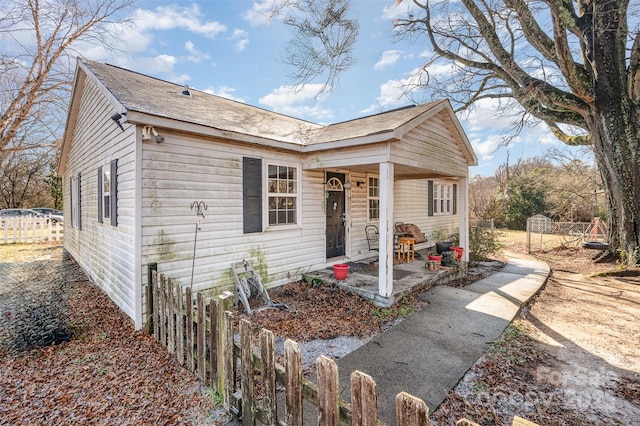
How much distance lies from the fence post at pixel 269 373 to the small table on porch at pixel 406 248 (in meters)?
6.44

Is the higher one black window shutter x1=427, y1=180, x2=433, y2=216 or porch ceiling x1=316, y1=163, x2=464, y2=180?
porch ceiling x1=316, y1=163, x2=464, y2=180

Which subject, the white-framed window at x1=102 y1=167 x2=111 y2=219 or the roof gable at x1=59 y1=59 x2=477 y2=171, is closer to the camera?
the roof gable at x1=59 y1=59 x2=477 y2=171

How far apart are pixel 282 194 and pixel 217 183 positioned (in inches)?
58.0

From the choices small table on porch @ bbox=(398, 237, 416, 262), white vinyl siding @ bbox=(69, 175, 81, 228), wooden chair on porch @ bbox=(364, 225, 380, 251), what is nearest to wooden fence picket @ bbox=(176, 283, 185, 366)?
wooden chair on porch @ bbox=(364, 225, 380, 251)

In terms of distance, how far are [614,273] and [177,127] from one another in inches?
432

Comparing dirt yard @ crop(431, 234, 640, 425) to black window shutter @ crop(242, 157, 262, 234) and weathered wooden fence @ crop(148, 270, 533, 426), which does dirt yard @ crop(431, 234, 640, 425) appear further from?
black window shutter @ crop(242, 157, 262, 234)

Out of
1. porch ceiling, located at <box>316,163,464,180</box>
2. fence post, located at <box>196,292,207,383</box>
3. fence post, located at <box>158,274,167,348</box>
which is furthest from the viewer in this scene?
porch ceiling, located at <box>316,163,464,180</box>

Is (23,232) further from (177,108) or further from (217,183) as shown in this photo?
(217,183)

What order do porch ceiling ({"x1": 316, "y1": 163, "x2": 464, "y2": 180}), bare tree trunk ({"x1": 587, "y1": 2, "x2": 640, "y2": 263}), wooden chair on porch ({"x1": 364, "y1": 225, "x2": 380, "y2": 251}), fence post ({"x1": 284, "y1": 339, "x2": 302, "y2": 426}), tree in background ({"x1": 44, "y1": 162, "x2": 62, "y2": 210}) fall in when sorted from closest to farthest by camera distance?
1. fence post ({"x1": 284, "y1": 339, "x2": 302, "y2": 426})
2. porch ceiling ({"x1": 316, "y1": 163, "x2": 464, "y2": 180})
3. bare tree trunk ({"x1": 587, "y1": 2, "x2": 640, "y2": 263})
4. wooden chair on porch ({"x1": 364, "y1": 225, "x2": 380, "y2": 251})
5. tree in background ({"x1": 44, "y1": 162, "x2": 62, "y2": 210})

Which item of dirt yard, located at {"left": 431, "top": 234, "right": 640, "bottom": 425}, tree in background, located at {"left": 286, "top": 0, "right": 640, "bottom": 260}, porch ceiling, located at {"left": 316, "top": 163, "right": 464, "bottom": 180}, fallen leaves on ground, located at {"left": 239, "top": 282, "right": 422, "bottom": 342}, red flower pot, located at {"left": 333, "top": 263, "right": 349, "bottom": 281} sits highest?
tree in background, located at {"left": 286, "top": 0, "right": 640, "bottom": 260}

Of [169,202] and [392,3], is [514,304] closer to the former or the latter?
[169,202]

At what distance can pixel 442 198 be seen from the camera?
1301 centimetres

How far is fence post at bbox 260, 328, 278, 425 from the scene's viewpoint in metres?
2.10

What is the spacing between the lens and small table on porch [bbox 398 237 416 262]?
314 inches
